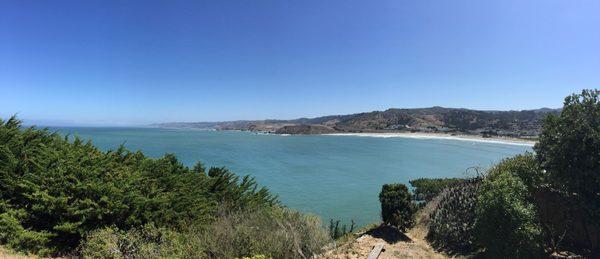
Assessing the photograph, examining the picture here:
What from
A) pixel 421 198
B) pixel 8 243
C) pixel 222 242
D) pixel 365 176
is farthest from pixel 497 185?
pixel 365 176

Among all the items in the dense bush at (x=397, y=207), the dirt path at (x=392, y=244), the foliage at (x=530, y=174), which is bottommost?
the dirt path at (x=392, y=244)

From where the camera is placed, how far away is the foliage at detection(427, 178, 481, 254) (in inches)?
547

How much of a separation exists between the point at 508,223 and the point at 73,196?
14210 millimetres

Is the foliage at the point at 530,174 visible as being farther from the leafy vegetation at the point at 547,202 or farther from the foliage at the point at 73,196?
the foliage at the point at 73,196

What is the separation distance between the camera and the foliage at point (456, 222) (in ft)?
45.5

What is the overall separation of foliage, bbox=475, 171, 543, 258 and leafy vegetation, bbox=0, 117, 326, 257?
546 centimetres

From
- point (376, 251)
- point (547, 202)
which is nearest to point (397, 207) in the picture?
point (376, 251)

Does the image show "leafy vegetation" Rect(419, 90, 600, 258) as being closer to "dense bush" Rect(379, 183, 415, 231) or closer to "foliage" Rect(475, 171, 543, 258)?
"foliage" Rect(475, 171, 543, 258)

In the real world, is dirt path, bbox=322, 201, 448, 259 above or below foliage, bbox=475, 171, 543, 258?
below

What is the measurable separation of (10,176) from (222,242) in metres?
9.13

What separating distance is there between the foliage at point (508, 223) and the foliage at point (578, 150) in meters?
1.91

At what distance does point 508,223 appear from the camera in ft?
35.1

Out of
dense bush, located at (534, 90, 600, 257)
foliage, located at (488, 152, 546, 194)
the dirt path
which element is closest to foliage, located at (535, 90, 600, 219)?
dense bush, located at (534, 90, 600, 257)

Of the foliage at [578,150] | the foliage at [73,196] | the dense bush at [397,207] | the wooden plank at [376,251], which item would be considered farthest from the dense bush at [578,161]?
the foliage at [73,196]
